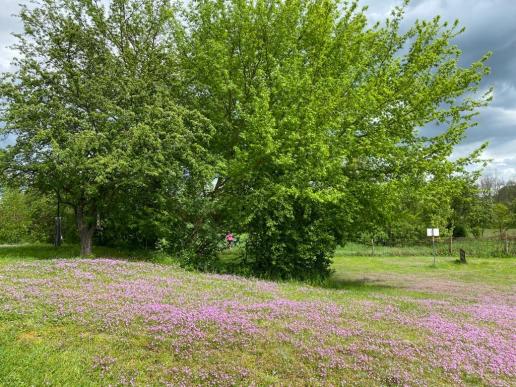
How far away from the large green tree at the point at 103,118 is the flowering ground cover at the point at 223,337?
4993mm

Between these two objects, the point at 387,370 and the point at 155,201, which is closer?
the point at 387,370

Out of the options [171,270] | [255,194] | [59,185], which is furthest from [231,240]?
[59,185]

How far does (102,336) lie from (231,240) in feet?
37.8

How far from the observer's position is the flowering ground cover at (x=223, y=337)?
6.20 metres

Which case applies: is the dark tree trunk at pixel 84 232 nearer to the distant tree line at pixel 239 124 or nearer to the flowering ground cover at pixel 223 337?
the distant tree line at pixel 239 124

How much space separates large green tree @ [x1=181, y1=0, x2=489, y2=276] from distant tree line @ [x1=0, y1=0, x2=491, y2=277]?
84 mm

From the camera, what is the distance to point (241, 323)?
7.91 metres

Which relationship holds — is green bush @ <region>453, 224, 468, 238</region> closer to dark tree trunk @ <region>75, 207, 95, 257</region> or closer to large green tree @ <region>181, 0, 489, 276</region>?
large green tree @ <region>181, 0, 489, 276</region>

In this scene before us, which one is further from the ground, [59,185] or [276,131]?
[276,131]

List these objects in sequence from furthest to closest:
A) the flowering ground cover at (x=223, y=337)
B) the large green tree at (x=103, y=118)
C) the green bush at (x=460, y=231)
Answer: the green bush at (x=460, y=231) → the large green tree at (x=103, y=118) → the flowering ground cover at (x=223, y=337)

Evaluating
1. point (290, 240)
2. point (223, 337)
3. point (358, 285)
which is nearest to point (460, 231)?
point (358, 285)

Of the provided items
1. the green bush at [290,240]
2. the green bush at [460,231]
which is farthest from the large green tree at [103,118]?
the green bush at [460,231]

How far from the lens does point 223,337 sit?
7223 mm

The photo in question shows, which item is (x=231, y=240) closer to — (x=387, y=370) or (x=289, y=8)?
(x=289, y=8)
